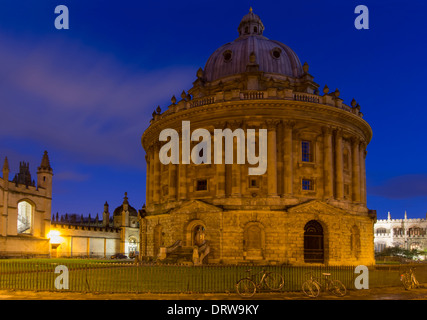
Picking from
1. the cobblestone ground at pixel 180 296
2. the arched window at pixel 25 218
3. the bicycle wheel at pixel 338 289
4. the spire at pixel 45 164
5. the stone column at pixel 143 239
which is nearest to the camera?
the cobblestone ground at pixel 180 296

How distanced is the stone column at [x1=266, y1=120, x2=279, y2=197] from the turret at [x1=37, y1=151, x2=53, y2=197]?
42.0m

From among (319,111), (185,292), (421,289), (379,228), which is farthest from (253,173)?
(379,228)

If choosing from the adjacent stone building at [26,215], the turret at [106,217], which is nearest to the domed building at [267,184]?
the adjacent stone building at [26,215]

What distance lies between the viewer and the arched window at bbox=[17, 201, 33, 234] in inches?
2744

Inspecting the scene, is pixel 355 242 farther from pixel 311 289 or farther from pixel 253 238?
pixel 311 289

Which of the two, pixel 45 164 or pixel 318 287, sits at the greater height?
pixel 45 164

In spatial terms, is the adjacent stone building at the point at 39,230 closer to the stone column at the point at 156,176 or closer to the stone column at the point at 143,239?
the stone column at the point at 143,239

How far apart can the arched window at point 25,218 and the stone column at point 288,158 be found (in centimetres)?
4303

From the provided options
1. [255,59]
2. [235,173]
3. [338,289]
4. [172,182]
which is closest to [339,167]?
[235,173]

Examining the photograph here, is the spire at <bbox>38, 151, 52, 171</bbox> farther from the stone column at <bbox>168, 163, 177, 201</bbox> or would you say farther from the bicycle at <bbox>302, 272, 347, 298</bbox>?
the bicycle at <bbox>302, 272, 347, 298</bbox>

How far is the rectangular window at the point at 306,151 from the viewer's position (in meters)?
45.1

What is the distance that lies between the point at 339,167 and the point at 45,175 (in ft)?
152

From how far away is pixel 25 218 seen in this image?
2813 inches
